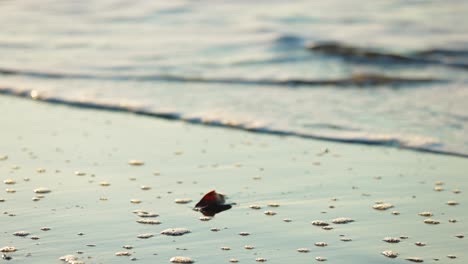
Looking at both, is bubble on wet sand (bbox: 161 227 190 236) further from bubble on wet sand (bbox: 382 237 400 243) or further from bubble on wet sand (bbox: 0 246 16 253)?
bubble on wet sand (bbox: 382 237 400 243)

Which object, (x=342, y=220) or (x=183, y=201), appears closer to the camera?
(x=342, y=220)

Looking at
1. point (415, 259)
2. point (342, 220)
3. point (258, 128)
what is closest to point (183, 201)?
point (342, 220)

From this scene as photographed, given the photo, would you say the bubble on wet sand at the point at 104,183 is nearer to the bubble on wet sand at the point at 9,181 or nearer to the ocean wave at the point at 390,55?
the bubble on wet sand at the point at 9,181

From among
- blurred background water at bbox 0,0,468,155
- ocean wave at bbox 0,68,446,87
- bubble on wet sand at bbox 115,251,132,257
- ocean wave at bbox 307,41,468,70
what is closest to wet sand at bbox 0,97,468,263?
bubble on wet sand at bbox 115,251,132,257

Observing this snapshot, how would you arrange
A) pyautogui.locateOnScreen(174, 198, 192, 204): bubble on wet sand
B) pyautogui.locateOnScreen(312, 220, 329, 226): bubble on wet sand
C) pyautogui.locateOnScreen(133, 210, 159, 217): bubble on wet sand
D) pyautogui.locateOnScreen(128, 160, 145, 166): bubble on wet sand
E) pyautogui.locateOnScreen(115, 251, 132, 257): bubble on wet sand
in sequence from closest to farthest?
pyautogui.locateOnScreen(115, 251, 132, 257): bubble on wet sand < pyautogui.locateOnScreen(312, 220, 329, 226): bubble on wet sand < pyautogui.locateOnScreen(133, 210, 159, 217): bubble on wet sand < pyautogui.locateOnScreen(174, 198, 192, 204): bubble on wet sand < pyautogui.locateOnScreen(128, 160, 145, 166): bubble on wet sand

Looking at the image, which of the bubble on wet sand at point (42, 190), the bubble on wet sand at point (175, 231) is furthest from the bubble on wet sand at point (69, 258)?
the bubble on wet sand at point (42, 190)

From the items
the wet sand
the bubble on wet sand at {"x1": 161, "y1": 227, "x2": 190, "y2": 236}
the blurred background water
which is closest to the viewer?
the wet sand

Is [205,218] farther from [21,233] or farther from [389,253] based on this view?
[389,253]
